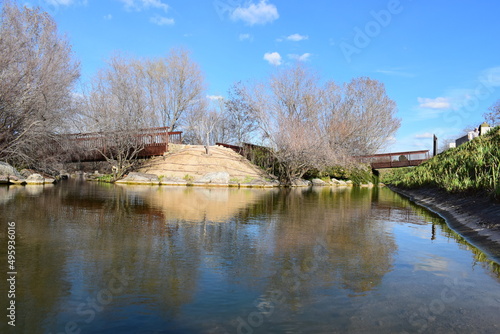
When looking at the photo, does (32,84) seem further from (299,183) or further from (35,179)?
(299,183)

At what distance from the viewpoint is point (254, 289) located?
4.18m

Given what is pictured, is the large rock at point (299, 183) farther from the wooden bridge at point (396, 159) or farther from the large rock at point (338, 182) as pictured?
the wooden bridge at point (396, 159)

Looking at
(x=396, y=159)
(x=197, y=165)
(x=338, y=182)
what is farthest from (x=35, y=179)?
(x=396, y=159)

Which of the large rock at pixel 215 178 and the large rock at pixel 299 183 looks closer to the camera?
the large rock at pixel 215 178

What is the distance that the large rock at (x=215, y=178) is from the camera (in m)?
28.7

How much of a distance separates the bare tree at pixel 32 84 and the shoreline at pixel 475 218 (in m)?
19.1

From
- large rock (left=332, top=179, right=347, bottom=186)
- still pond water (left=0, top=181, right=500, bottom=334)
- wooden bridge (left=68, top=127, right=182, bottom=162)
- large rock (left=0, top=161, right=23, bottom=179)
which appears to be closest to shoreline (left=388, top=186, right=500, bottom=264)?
still pond water (left=0, top=181, right=500, bottom=334)

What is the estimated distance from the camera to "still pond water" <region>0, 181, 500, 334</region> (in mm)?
3324

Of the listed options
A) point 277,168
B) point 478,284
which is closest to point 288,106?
point 277,168

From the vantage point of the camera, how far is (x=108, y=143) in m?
29.0

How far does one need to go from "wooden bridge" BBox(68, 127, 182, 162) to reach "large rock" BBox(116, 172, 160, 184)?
2701 millimetres

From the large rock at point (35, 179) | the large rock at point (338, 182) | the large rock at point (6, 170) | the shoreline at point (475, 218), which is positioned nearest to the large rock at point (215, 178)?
the large rock at point (35, 179)

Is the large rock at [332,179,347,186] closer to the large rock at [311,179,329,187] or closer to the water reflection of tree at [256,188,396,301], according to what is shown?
the large rock at [311,179,329,187]

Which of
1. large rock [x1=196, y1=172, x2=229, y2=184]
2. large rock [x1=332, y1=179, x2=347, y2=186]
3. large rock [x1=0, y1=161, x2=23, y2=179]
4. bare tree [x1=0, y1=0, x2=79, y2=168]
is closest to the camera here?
bare tree [x1=0, y1=0, x2=79, y2=168]
